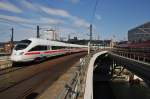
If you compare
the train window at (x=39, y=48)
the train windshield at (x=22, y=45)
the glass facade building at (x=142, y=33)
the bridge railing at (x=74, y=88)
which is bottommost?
the bridge railing at (x=74, y=88)

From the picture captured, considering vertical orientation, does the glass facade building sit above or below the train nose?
above

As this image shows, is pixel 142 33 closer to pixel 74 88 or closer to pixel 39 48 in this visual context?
pixel 39 48

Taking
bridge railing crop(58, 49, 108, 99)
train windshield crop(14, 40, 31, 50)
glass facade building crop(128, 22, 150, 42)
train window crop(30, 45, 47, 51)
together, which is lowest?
bridge railing crop(58, 49, 108, 99)

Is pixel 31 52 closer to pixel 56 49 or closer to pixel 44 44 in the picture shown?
pixel 44 44

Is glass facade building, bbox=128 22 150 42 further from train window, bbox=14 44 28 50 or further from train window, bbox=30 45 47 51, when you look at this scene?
train window, bbox=14 44 28 50

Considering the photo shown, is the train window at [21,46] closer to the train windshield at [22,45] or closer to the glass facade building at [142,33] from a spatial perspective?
the train windshield at [22,45]

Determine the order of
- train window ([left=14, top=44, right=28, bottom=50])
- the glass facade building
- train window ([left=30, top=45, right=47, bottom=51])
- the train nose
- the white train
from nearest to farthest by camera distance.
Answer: the train nose < the white train < train window ([left=14, top=44, right=28, bottom=50]) < train window ([left=30, top=45, right=47, bottom=51]) < the glass facade building

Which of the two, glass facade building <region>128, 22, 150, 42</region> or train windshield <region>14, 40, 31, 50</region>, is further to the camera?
glass facade building <region>128, 22, 150, 42</region>

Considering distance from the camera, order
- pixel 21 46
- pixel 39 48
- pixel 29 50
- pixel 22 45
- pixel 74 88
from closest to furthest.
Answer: pixel 74 88, pixel 21 46, pixel 22 45, pixel 29 50, pixel 39 48

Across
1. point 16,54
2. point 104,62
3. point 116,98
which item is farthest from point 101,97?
point 104,62

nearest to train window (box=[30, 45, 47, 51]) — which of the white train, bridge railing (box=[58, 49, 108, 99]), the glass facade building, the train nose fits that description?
the white train

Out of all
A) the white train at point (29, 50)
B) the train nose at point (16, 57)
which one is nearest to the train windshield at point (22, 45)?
the white train at point (29, 50)

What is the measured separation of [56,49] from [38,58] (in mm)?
11528

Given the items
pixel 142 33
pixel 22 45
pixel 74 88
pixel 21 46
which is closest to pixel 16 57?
pixel 21 46
